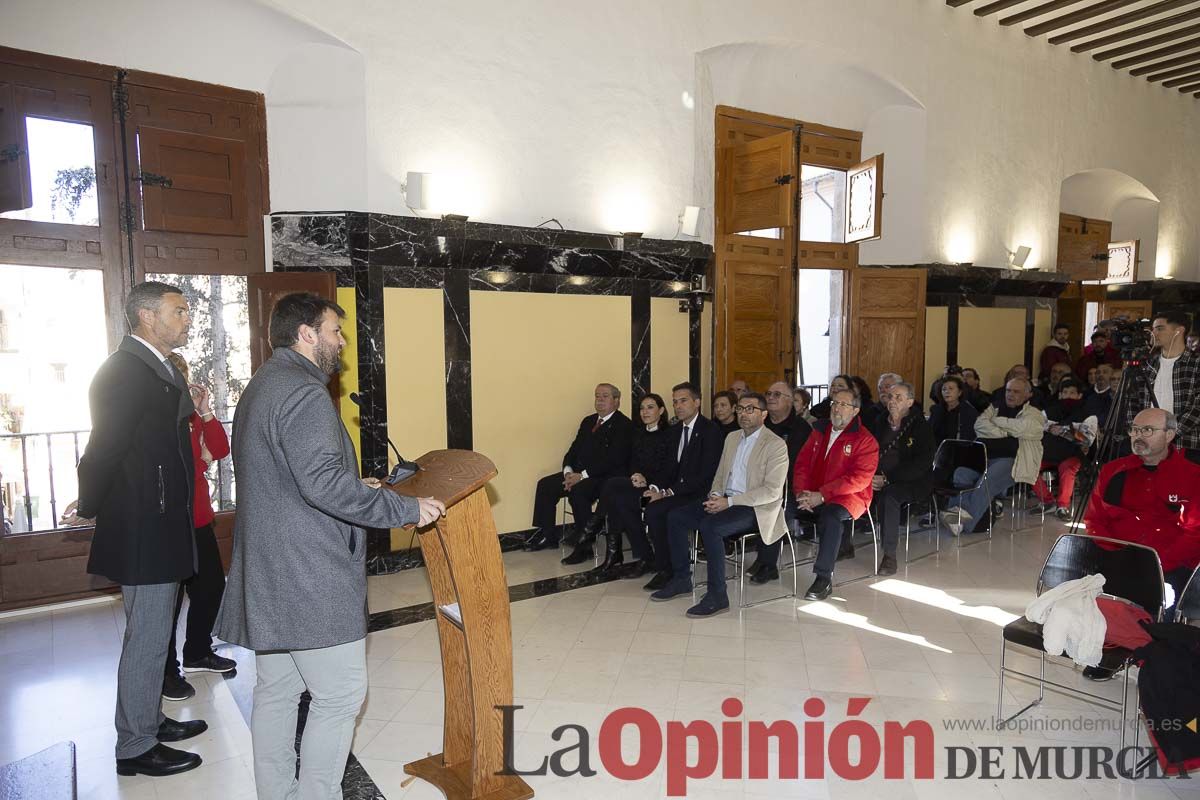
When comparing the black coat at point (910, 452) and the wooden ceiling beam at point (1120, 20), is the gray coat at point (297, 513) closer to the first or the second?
the black coat at point (910, 452)

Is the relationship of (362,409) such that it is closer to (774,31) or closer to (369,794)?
(369,794)

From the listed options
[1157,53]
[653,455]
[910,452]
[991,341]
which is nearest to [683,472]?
[653,455]

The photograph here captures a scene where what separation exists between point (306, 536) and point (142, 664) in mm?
1191

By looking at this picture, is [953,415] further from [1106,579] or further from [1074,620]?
[1074,620]

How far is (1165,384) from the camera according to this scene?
414 cm

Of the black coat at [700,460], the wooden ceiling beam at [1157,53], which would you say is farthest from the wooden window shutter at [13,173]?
the wooden ceiling beam at [1157,53]

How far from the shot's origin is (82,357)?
4734 millimetres

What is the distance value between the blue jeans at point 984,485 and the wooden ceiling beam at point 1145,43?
5976 millimetres

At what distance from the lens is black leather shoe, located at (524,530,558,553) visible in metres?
5.79

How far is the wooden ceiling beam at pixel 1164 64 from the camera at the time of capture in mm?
9234

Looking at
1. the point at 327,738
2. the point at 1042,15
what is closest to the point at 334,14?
the point at 327,738

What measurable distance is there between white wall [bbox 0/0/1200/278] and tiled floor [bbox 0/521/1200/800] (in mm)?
2948

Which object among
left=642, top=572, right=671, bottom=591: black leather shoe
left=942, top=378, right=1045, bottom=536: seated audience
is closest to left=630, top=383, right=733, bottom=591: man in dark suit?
left=642, top=572, right=671, bottom=591: black leather shoe

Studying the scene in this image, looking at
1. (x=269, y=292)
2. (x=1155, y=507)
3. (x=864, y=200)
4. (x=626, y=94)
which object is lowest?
(x=1155, y=507)
